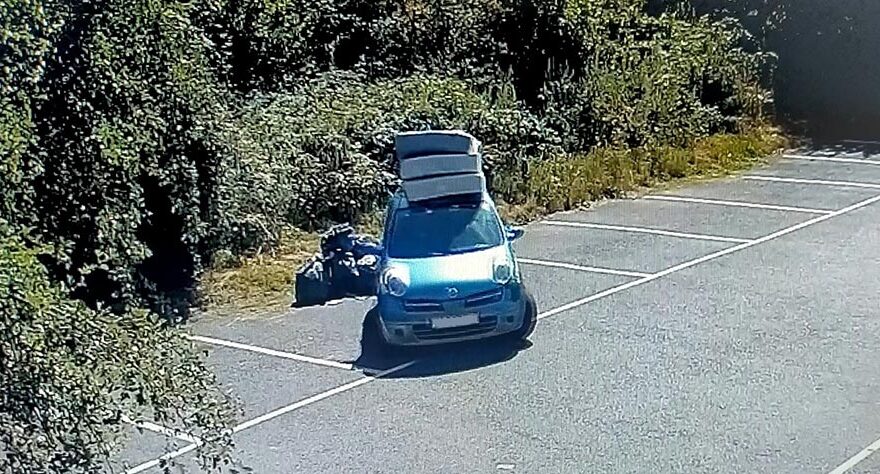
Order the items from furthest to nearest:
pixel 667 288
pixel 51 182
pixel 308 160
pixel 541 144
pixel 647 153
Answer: pixel 647 153 < pixel 541 144 < pixel 308 160 < pixel 667 288 < pixel 51 182

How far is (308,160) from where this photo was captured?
1767 centimetres

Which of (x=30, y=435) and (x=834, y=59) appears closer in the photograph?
(x=30, y=435)

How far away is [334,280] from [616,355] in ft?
12.6

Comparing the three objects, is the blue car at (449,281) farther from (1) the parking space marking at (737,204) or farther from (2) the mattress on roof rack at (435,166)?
(1) the parking space marking at (737,204)

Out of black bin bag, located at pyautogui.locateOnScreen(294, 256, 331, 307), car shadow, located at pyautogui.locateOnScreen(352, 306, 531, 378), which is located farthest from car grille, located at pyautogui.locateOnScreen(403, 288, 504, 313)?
black bin bag, located at pyautogui.locateOnScreen(294, 256, 331, 307)

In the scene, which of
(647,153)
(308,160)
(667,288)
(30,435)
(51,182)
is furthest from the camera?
(647,153)

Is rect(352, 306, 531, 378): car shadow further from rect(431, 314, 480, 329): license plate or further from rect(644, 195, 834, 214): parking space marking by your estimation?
rect(644, 195, 834, 214): parking space marking

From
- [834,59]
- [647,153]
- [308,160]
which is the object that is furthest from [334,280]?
[834,59]


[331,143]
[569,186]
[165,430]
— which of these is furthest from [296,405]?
[569,186]

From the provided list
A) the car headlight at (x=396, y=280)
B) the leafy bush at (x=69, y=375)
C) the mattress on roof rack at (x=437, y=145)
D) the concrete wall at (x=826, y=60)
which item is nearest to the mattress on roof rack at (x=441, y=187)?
the mattress on roof rack at (x=437, y=145)

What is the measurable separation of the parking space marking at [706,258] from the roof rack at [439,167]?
1.68 metres

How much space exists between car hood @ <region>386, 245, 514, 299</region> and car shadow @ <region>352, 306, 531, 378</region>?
63 cm

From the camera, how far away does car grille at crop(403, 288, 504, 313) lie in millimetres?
11930

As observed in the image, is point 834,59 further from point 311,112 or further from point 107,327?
point 107,327
